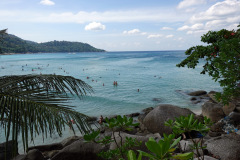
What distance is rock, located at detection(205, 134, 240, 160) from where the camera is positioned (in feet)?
15.2

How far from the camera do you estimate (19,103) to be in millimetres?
2520

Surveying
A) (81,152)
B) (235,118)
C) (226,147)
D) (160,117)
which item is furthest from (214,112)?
(81,152)

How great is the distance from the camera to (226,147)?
191 inches

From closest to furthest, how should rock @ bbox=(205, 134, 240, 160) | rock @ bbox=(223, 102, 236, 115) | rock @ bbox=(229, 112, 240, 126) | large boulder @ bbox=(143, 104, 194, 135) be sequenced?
rock @ bbox=(205, 134, 240, 160) < large boulder @ bbox=(143, 104, 194, 135) < rock @ bbox=(229, 112, 240, 126) < rock @ bbox=(223, 102, 236, 115)

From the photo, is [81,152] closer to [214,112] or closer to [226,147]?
[226,147]

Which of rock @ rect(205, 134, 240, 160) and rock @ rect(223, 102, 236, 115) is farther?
rock @ rect(223, 102, 236, 115)

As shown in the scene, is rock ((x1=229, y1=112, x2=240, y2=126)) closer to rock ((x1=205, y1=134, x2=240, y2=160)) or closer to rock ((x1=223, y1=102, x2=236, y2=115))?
rock ((x1=223, y1=102, x2=236, y2=115))

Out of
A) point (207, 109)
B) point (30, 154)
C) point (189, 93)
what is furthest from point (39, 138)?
point (189, 93)

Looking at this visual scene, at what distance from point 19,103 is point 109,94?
1827 centimetres

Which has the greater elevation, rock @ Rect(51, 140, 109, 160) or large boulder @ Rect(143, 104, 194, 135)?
rock @ Rect(51, 140, 109, 160)

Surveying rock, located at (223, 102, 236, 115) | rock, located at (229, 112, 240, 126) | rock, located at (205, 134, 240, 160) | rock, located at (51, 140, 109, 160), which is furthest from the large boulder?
rock, located at (51, 140, 109, 160)

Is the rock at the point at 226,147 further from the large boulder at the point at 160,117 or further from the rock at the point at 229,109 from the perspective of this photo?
the rock at the point at 229,109

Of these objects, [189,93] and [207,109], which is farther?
[189,93]

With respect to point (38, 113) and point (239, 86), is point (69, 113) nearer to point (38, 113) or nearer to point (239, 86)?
point (38, 113)
